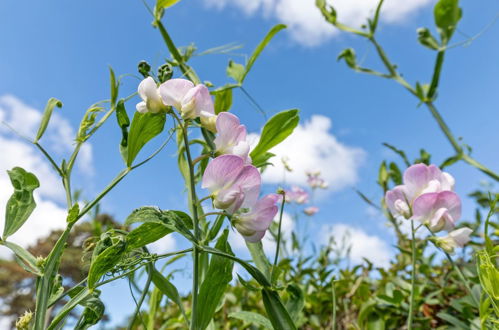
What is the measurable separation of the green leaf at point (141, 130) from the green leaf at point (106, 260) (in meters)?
0.18

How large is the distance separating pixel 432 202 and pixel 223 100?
484 mm

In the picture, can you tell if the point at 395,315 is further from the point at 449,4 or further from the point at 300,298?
the point at 449,4

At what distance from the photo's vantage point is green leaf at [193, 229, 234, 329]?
0.71 meters

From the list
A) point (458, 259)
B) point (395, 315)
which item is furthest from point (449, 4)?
point (395, 315)

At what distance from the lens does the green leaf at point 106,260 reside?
56 centimetres

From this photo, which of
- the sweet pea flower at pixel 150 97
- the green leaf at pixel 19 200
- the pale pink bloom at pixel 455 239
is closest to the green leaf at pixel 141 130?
the sweet pea flower at pixel 150 97

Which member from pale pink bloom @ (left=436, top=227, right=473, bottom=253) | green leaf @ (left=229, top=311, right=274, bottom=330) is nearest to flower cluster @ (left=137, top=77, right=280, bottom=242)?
A: green leaf @ (left=229, top=311, right=274, bottom=330)

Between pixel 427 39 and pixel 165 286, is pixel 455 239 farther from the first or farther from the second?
pixel 427 39

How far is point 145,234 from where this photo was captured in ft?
2.04

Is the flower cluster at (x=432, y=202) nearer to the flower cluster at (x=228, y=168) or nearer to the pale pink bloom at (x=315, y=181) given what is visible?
the flower cluster at (x=228, y=168)

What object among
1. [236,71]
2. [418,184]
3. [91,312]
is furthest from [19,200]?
[418,184]

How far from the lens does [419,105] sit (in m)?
1.59

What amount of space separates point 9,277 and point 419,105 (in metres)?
14.9

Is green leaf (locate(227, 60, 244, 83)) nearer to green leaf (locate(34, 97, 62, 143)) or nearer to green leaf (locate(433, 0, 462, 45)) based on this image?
green leaf (locate(34, 97, 62, 143))
